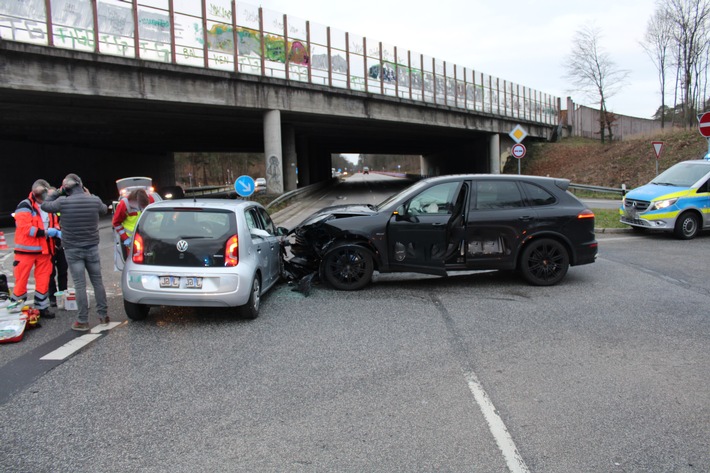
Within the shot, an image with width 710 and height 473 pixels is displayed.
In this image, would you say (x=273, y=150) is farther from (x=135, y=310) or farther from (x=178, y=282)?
(x=178, y=282)

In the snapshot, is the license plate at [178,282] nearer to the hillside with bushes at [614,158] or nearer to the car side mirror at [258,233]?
the car side mirror at [258,233]

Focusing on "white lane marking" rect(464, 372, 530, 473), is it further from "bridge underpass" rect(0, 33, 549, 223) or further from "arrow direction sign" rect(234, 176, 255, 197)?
"bridge underpass" rect(0, 33, 549, 223)

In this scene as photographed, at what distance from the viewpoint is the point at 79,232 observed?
594 centimetres

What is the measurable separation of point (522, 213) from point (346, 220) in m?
2.78

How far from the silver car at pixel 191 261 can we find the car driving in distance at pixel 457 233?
1626 mm

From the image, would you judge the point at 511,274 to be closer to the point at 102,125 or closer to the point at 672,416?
the point at 672,416

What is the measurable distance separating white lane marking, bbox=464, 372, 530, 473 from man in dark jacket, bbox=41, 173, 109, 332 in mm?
4572

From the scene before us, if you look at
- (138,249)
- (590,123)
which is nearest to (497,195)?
(138,249)

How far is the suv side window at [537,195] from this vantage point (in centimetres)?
802

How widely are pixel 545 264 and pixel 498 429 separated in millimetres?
4938

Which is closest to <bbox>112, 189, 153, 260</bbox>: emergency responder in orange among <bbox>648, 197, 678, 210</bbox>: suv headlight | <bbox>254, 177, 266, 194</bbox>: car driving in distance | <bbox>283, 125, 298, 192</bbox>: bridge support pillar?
<bbox>648, 197, 678, 210</bbox>: suv headlight

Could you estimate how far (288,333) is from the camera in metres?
5.75

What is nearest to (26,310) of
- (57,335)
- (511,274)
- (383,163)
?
(57,335)

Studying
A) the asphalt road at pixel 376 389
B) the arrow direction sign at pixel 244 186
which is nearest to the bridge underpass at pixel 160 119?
the arrow direction sign at pixel 244 186
